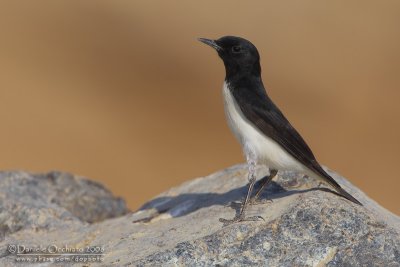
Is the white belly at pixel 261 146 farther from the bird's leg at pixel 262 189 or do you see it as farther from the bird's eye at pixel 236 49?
the bird's eye at pixel 236 49

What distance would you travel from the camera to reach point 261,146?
7141 mm

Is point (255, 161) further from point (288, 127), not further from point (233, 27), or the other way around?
point (233, 27)

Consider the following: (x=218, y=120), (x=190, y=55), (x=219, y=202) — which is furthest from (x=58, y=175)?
(x=190, y=55)

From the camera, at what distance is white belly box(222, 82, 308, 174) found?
7105 mm

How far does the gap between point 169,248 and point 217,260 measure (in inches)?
18.4

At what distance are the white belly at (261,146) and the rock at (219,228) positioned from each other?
1.01 feet

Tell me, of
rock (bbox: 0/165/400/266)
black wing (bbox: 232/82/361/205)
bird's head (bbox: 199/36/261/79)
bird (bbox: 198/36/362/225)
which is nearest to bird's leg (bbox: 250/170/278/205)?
bird (bbox: 198/36/362/225)

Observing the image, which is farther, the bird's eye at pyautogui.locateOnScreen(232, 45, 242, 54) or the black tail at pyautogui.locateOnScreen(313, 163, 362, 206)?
the bird's eye at pyautogui.locateOnScreen(232, 45, 242, 54)

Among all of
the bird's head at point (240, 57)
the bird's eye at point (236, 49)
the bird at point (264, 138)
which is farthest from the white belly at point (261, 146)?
the bird's eye at point (236, 49)

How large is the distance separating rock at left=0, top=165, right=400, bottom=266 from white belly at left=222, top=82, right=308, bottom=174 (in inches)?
12.2

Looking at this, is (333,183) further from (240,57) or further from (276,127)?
(240,57)

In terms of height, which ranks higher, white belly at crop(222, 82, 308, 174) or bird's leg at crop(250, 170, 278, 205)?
white belly at crop(222, 82, 308, 174)

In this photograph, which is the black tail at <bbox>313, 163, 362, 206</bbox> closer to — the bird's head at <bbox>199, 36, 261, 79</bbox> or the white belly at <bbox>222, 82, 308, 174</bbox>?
the white belly at <bbox>222, 82, 308, 174</bbox>
